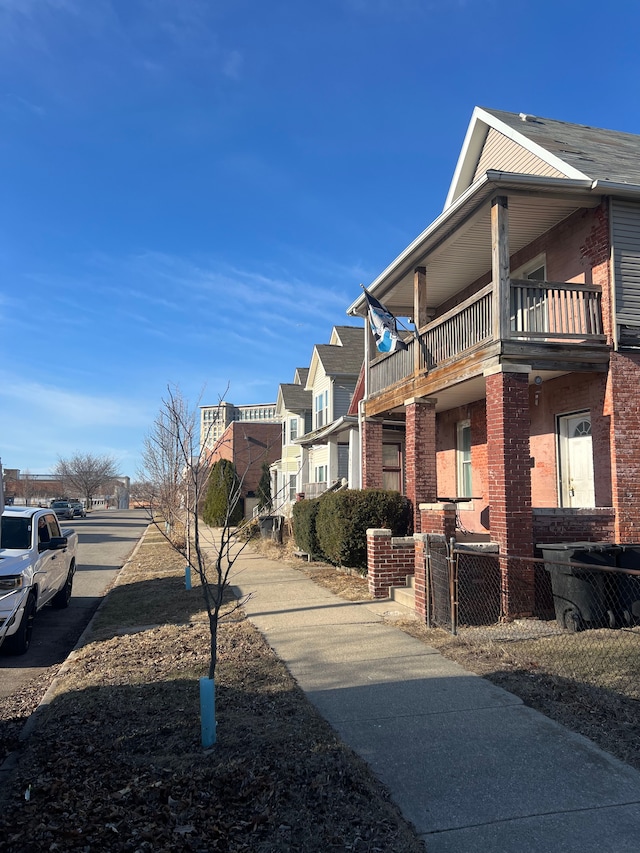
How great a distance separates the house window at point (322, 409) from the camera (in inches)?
1133

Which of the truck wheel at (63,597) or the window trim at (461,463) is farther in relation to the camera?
the window trim at (461,463)

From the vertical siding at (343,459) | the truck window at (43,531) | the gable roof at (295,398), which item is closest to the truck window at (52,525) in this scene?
the truck window at (43,531)

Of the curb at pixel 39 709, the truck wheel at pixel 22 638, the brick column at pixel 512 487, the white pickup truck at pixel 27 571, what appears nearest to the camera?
the curb at pixel 39 709

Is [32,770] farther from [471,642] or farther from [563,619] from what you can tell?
[563,619]

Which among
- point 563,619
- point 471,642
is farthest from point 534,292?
point 471,642

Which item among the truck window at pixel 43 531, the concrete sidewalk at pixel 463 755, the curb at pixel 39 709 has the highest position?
the truck window at pixel 43 531

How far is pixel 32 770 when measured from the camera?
4.34 metres

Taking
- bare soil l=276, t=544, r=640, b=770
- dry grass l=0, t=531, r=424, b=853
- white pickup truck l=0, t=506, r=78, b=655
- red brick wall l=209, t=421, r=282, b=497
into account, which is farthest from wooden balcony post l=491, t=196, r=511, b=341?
red brick wall l=209, t=421, r=282, b=497

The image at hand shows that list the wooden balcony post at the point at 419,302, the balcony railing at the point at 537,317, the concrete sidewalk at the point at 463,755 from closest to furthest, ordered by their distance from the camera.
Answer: the concrete sidewalk at the point at 463,755
the balcony railing at the point at 537,317
the wooden balcony post at the point at 419,302

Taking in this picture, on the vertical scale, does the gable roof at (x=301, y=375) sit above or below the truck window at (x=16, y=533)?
above

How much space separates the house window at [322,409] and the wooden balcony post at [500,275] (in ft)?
62.6

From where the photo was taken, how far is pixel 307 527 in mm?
15938

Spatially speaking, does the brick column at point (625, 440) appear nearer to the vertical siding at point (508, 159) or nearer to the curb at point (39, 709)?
the vertical siding at point (508, 159)

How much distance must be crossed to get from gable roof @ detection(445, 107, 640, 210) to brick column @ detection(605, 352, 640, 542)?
270 cm
